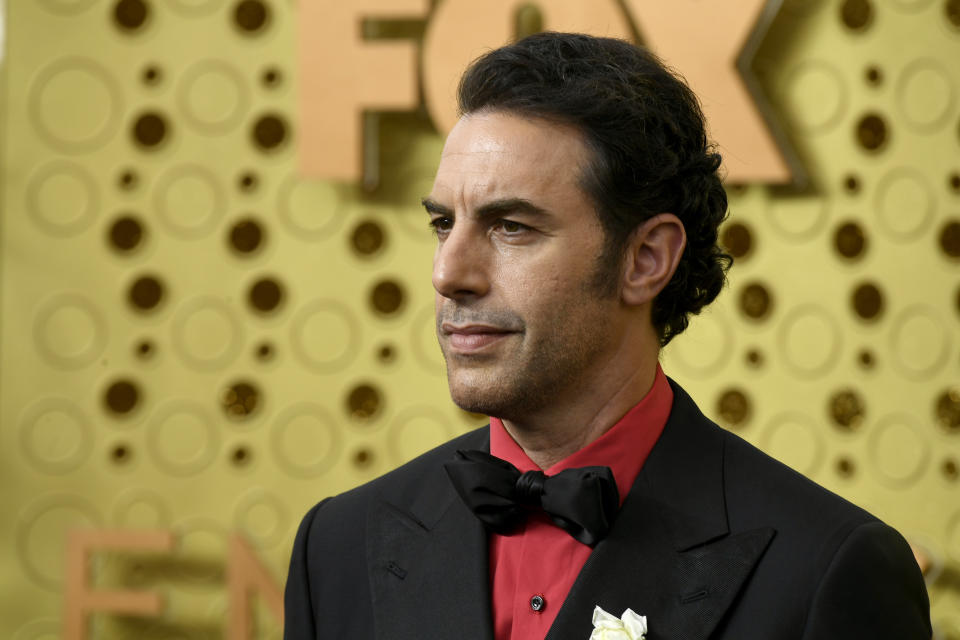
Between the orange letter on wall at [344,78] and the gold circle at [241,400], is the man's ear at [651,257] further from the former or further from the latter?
the gold circle at [241,400]

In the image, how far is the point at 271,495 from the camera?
2.93 metres

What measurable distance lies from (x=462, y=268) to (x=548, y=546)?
0.32 metres

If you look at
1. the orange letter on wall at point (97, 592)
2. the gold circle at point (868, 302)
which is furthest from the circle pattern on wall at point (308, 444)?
the gold circle at point (868, 302)

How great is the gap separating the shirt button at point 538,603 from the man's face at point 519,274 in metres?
0.20

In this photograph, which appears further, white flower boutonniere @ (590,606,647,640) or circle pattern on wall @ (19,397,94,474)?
circle pattern on wall @ (19,397,94,474)

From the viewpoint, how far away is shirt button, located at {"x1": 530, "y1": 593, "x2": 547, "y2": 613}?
1151 millimetres

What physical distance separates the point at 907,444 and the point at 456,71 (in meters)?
1.52

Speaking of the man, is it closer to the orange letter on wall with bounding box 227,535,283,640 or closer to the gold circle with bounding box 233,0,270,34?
the orange letter on wall with bounding box 227,535,283,640

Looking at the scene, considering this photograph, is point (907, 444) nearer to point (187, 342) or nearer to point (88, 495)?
point (187, 342)

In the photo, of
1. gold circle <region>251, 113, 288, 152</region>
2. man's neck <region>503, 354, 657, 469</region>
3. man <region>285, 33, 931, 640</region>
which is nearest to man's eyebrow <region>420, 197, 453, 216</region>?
man <region>285, 33, 931, 640</region>

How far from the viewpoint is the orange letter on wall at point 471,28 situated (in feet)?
9.28

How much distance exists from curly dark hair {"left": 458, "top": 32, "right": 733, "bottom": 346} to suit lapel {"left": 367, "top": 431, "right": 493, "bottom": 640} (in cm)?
33

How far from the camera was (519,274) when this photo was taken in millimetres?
1159

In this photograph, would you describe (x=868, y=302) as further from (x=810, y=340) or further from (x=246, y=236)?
(x=246, y=236)
